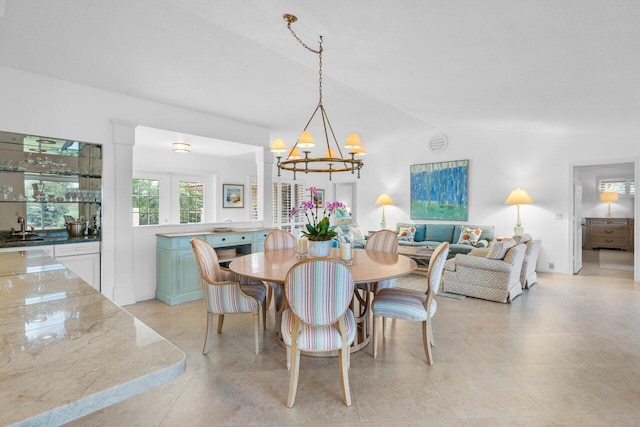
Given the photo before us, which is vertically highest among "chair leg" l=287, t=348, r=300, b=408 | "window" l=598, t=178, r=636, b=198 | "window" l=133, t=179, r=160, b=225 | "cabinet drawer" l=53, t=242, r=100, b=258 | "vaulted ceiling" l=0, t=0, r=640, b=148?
"vaulted ceiling" l=0, t=0, r=640, b=148

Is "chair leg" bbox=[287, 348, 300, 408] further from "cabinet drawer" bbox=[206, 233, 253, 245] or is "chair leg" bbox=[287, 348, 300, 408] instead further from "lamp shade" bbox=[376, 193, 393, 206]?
"lamp shade" bbox=[376, 193, 393, 206]

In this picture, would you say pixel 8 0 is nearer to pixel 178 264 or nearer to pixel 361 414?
pixel 178 264

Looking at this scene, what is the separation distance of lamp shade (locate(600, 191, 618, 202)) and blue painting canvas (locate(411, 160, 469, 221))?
4.71m

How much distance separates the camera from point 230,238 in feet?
14.8

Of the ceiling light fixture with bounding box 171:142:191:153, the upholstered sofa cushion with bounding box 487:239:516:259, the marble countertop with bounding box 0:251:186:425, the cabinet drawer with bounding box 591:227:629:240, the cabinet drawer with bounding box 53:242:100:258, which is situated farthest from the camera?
the cabinet drawer with bounding box 591:227:629:240

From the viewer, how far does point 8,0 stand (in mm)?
2322

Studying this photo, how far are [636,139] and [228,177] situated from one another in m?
7.16

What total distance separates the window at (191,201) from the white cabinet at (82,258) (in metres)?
3.08

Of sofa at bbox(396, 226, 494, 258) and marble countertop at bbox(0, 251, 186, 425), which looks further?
sofa at bbox(396, 226, 494, 258)

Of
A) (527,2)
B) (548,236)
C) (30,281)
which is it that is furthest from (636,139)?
(30,281)

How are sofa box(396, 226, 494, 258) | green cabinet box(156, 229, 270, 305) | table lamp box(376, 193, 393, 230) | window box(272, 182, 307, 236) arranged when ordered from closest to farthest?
green cabinet box(156, 229, 270, 305) < sofa box(396, 226, 494, 258) < table lamp box(376, 193, 393, 230) < window box(272, 182, 307, 236)

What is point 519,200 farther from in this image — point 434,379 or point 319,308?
point 319,308

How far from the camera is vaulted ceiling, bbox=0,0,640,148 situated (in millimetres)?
2271

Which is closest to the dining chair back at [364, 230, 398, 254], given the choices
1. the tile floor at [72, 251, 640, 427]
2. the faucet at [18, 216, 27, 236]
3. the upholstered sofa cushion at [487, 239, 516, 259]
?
the tile floor at [72, 251, 640, 427]
